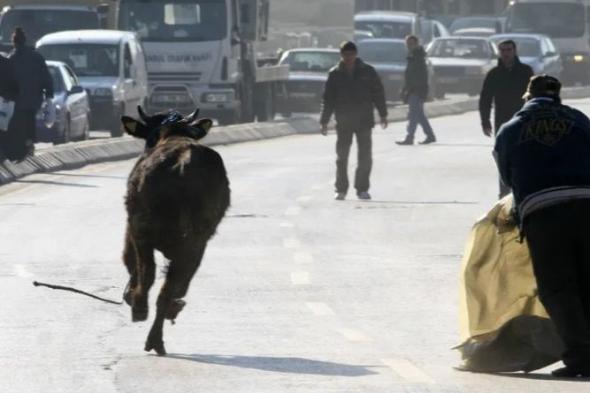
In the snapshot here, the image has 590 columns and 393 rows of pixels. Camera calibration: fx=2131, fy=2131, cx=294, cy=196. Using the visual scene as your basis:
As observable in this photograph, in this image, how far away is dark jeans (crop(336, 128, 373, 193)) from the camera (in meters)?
22.9

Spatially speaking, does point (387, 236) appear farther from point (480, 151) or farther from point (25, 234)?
point (480, 151)

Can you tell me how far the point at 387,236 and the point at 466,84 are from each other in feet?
119

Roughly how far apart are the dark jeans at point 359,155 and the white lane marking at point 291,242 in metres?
4.87

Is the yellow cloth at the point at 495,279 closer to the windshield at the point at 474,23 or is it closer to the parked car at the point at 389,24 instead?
the parked car at the point at 389,24

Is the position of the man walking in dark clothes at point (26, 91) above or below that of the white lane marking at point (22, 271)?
below

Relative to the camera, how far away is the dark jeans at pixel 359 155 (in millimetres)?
22875

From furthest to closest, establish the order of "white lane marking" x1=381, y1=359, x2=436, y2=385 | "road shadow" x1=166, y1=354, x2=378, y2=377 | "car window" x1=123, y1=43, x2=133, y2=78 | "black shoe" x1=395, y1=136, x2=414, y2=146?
1. "car window" x1=123, y1=43, x2=133, y2=78
2. "black shoe" x1=395, y1=136, x2=414, y2=146
3. "road shadow" x1=166, y1=354, x2=378, y2=377
4. "white lane marking" x1=381, y1=359, x2=436, y2=385

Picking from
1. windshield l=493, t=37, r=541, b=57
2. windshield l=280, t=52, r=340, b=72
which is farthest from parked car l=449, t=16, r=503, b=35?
windshield l=280, t=52, r=340, b=72

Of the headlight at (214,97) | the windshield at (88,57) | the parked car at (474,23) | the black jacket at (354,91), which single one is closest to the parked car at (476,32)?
the parked car at (474,23)

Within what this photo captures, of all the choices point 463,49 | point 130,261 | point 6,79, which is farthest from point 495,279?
point 463,49

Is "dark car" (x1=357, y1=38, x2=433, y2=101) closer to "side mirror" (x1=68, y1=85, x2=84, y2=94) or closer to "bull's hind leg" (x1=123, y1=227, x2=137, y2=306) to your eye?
"side mirror" (x1=68, y1=85, x2=84, y2=94)

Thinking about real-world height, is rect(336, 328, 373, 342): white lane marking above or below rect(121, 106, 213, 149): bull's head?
below

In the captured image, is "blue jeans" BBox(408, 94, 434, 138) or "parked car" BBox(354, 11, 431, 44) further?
"parked car" BBox(354, 11, 431, 44)

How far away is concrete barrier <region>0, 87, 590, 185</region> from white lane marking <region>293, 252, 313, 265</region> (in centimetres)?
920
